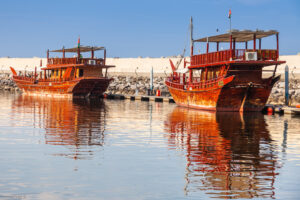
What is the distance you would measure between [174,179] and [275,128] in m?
13.9

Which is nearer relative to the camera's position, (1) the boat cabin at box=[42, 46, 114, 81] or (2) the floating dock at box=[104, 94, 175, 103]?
(2) the floating dock at box=[104, 94, 175, 103]

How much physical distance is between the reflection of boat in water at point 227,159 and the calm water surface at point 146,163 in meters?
0.02

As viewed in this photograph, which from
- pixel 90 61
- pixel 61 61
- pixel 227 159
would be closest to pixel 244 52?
pixel 227 159

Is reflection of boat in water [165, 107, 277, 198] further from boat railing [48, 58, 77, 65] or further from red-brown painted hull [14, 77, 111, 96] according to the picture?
boat railing [48, 58, 77, 65]

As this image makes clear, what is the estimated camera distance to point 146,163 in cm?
1315

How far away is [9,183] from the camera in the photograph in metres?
10.5

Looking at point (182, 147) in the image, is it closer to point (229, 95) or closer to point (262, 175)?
point (262, 175)

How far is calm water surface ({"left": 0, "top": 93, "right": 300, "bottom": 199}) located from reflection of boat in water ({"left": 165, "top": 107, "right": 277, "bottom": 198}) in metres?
Answer: 0.02

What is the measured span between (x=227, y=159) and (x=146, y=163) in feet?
8.12

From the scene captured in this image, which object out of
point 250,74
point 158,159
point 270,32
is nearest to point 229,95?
point 250,74

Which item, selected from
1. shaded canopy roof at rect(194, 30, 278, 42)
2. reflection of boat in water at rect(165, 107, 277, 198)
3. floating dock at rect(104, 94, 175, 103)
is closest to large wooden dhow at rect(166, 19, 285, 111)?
shaded canopy roof at rect(194, 30, 278, 42)

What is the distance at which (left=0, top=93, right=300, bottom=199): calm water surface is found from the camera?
1006 cm

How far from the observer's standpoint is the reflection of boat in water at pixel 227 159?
1044cm

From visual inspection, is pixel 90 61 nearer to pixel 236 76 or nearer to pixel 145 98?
pixel 145 98
